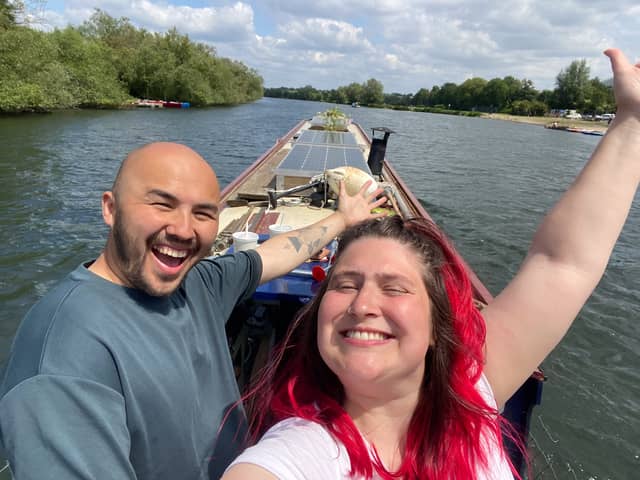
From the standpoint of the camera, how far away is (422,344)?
→ 1.12 metres

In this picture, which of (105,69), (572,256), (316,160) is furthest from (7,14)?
(572,256)

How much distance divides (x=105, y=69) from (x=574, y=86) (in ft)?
247

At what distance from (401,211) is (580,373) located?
9.78 ft

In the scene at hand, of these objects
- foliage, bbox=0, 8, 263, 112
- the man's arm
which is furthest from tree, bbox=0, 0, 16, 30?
the man's arm

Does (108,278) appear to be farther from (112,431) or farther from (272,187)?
(272,187)

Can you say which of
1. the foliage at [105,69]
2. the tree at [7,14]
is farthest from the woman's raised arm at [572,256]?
the tree at [7,14]

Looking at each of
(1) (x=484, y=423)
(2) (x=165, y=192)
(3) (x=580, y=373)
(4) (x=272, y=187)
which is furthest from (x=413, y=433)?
(4) (x=272, y=187)

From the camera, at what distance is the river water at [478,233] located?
14.3 feet

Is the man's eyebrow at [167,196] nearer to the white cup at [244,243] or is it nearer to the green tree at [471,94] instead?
the white cup at [244,243]

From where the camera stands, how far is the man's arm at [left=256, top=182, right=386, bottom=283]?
2059 millimetres

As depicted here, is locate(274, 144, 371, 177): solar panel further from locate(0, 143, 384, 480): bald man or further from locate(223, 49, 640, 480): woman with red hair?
locate(223, 49, 640, 480): woman with red hair

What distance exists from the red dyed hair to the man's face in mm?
457

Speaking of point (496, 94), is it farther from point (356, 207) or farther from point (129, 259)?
point (129, 259)

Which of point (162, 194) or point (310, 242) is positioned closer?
point (162, 194)
